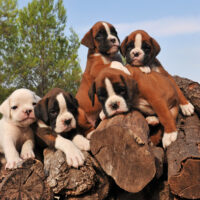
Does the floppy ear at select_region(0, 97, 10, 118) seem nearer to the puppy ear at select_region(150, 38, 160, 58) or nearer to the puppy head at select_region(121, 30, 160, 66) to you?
the puppy head at select_region(121, 30, 160, 66)

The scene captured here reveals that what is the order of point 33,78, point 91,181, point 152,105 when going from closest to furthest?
point 91,181, point 152,105, point 33,78

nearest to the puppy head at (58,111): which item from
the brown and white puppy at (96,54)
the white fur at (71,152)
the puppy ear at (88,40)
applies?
the white fur at (71,152)

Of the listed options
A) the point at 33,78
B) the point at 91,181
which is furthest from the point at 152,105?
the point at 33,78

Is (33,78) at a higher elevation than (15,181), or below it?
below

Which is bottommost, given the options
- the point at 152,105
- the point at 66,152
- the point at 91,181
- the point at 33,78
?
the point at 33,78

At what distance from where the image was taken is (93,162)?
4590 mm

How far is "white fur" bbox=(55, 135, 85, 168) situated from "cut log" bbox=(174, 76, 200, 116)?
3.45 meters

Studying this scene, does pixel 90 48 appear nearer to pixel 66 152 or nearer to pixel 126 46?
pixel 126 46

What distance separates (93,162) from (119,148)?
0.66m

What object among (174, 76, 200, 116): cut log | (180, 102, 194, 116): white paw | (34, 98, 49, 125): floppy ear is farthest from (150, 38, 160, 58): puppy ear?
(34, 98, 49, 125): floppy ear

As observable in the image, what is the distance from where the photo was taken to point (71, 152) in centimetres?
449

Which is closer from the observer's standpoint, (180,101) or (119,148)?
(119,148)

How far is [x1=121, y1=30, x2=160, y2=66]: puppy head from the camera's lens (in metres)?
5.61

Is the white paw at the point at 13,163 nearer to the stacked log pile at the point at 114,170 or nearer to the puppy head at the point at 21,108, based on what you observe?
the stacked log pile at the point at 114,170
